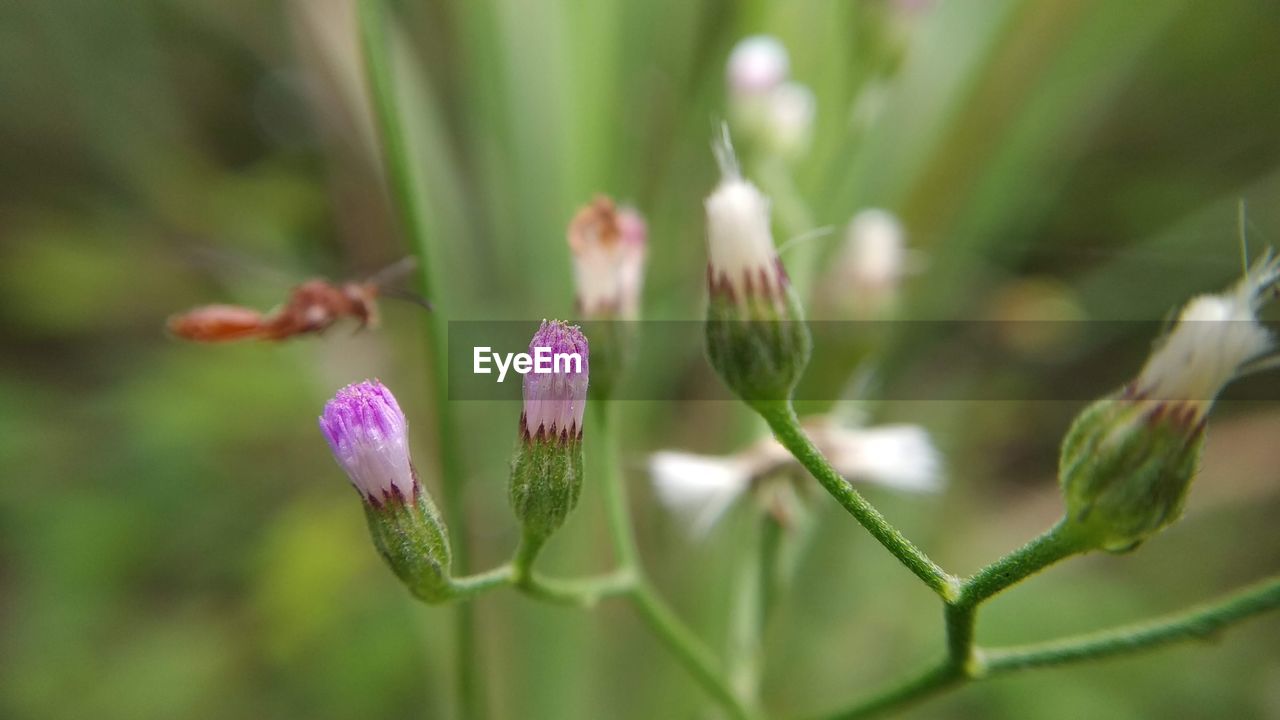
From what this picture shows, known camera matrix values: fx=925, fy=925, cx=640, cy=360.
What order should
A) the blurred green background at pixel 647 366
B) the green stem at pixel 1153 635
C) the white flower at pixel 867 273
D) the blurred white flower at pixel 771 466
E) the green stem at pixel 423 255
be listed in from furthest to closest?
1. the blurred green background at pixel 647 366
2. the white flower at pixel 867 273
3. the blurred white flower at pixel 771 466
4. the green stem at pixel 423 255
5. the green stem at pixel 1153 635

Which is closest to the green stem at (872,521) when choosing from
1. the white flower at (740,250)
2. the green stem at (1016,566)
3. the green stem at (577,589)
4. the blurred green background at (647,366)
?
the green stem at (1016,566)

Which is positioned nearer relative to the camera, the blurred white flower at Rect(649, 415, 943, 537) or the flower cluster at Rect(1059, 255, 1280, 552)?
the flower cluster at Rect(1059, 255, 1280, 552)

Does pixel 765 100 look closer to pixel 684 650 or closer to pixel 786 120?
pixel 786 120

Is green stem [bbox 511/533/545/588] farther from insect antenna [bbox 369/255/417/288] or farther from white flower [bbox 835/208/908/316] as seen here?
white flower [bbox 835/208/908/316]

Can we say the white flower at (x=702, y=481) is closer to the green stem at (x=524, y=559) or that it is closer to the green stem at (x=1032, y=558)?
the green stem at (x=524, y=559)

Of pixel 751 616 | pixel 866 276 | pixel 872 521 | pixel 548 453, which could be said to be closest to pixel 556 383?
pixel 548 453

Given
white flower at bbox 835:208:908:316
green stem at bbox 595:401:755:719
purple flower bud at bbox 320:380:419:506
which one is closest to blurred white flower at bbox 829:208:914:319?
white flower at bbox 835:208:908:316
